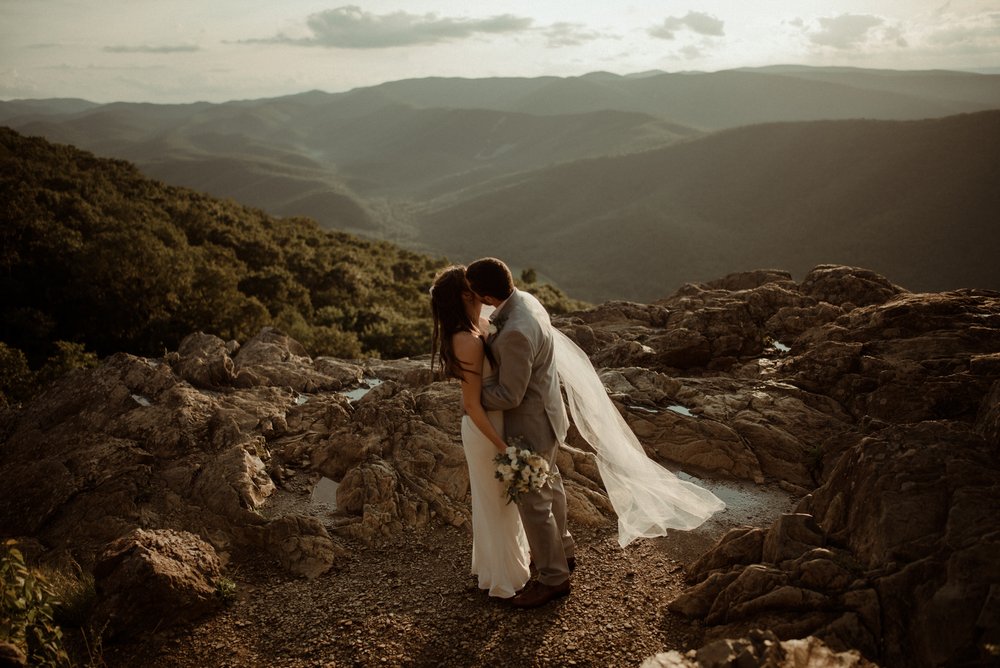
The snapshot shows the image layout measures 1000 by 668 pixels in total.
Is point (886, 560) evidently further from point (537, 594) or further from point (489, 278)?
point (489, 278)

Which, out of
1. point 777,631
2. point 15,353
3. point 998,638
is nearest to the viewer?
point 998,638

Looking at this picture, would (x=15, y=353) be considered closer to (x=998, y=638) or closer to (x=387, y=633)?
(x=387, y=633)

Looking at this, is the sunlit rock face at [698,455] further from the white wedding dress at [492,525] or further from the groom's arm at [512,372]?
the groom's arm at [512,372]

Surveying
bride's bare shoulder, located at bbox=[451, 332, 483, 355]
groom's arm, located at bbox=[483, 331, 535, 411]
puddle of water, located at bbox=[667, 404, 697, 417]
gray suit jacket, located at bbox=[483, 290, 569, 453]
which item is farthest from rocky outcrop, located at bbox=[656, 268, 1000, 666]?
puddle of water, located at bbox=[667, 404, 697, 417]

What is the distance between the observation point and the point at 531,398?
5.70 meters

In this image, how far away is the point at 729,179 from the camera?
106 metres

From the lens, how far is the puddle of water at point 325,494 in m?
8.38

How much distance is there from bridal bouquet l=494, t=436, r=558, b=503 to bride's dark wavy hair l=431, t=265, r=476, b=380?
32.2 inches

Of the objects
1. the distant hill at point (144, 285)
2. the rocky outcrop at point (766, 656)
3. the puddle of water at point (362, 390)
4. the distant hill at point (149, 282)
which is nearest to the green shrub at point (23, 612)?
the rocky outcrop at point (766, 656)

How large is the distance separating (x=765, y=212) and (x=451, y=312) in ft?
318

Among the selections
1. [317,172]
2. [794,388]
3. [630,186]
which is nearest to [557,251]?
[630,186]

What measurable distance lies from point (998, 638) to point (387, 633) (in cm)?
477

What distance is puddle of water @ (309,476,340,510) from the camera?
330 inches

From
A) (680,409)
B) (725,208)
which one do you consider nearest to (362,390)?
(680,409)
